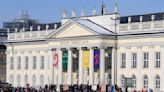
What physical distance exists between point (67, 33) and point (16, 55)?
606 inches

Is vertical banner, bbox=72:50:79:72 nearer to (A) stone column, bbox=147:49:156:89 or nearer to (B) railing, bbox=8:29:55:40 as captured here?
(B) railing, bbox=8:29:55:40

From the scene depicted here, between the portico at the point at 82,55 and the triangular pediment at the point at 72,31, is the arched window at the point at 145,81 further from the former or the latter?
the triangular pediment at the point at 72,31

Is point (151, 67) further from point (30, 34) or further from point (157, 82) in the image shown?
point (30, 34)

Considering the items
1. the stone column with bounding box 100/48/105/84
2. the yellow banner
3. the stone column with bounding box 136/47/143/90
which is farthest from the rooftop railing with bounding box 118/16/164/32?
the yellow banner

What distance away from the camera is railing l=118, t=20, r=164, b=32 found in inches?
2576

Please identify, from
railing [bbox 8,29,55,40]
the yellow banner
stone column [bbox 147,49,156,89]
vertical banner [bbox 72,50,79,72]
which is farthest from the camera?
railing [bbox 8,29,55,40]

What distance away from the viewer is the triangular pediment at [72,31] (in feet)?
237

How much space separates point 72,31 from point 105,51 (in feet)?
18.4

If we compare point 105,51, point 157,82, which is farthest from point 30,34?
point 157,82

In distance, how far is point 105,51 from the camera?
7088 centimetres

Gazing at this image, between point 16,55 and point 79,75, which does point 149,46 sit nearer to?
point 79,75

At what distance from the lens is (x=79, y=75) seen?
73688 mm

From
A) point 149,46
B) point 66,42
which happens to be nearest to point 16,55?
point 66,42

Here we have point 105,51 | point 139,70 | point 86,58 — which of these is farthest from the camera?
point 86,58
